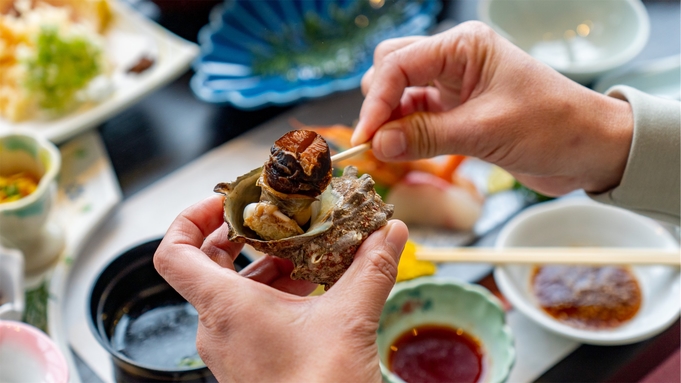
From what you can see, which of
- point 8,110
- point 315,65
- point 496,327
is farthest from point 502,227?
point 8,110

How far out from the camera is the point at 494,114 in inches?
38.4

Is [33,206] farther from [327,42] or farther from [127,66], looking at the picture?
[327,42]

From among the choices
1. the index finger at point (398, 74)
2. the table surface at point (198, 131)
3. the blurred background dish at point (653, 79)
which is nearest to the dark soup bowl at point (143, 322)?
the index finger at point (398, 74)

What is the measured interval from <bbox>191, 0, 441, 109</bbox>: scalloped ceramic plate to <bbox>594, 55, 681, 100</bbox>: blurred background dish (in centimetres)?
49

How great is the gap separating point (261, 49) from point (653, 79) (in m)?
0.99

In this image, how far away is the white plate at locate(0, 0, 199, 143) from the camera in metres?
1.47

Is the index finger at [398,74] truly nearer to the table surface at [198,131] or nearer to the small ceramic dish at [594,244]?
the table surface at [198,131]

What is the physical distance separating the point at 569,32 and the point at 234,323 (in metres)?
1.38

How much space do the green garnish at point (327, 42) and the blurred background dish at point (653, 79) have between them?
1.86 ft

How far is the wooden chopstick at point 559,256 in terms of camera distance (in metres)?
1.18

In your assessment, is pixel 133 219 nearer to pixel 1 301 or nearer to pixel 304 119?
pixel 1 301

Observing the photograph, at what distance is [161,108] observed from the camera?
5.29ft

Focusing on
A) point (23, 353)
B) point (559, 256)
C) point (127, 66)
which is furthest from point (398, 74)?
point (127, 66)

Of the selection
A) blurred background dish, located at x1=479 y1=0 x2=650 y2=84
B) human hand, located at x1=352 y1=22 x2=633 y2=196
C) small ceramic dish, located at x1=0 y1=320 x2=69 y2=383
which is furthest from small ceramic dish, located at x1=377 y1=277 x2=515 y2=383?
blurred background dish, located at x1=479 y1=0 x2=650 y2=84
